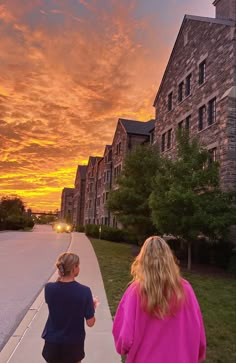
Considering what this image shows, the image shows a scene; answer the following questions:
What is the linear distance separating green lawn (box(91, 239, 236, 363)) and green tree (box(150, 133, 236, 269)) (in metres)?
2.05

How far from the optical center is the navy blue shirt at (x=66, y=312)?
3303mm

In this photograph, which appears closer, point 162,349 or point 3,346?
point 162,349

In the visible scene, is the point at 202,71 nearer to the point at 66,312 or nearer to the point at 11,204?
the point at 66,312

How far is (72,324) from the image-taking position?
3.32 meters

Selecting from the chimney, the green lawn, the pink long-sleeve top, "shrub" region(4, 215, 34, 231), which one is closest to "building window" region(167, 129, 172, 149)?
the chimney

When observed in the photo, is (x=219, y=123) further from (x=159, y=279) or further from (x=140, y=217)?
(x=159, y=279)

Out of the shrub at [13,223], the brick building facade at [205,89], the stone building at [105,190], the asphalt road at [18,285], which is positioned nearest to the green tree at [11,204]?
the shrub at [13,223]

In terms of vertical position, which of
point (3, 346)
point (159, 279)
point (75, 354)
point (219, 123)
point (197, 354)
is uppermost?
point (219, 123)

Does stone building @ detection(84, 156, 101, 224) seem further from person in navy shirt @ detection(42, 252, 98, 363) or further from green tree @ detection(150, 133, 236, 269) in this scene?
person in navy shirt @ detection(42, 252, 98, 363)

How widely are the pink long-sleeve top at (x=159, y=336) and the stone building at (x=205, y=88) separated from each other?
15.3 metres

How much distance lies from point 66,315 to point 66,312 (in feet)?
0.10

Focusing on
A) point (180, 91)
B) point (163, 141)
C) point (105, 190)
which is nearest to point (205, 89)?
point (180, 91)

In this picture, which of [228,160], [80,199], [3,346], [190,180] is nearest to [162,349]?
[3,346]

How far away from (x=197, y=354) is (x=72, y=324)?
121 centimetres
